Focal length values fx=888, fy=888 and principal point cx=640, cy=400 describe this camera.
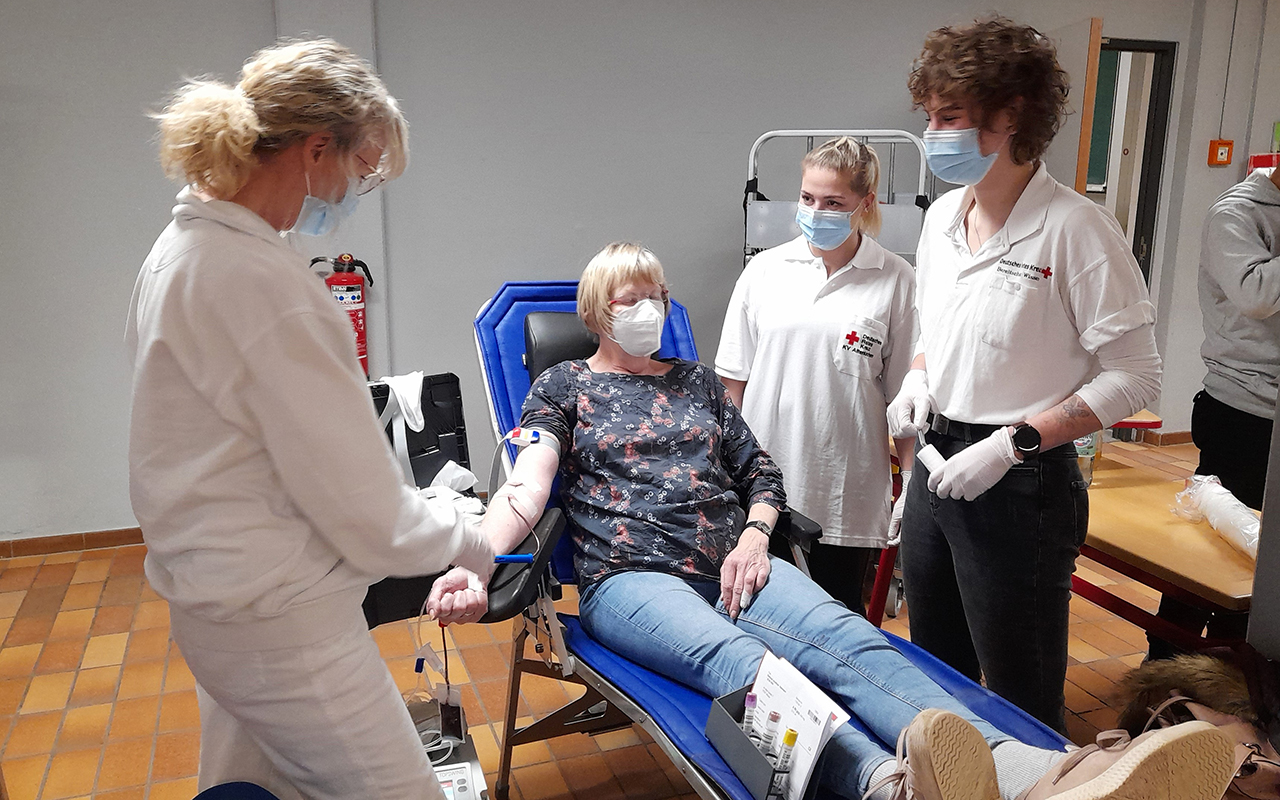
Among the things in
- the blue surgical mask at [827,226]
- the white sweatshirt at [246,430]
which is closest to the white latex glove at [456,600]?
the white sweatshirt at [246,430]

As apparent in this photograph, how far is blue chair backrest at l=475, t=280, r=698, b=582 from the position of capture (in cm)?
236

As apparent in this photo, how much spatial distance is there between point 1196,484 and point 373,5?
11.0 ft

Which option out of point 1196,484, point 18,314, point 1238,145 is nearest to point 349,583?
point 1196,484

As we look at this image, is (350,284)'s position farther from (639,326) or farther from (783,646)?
(783,646)

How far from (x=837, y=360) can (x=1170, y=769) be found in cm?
125

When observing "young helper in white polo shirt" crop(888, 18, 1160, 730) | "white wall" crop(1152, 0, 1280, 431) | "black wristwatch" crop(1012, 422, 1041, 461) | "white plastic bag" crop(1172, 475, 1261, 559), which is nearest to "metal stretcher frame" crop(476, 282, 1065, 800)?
"young helper in white polo shirt" crop(888, 18, 1160, 730)

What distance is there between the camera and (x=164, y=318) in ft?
3.42

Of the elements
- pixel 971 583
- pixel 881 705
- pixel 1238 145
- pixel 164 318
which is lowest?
pixel 881 705

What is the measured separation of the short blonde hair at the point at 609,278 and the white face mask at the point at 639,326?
0.03 metres

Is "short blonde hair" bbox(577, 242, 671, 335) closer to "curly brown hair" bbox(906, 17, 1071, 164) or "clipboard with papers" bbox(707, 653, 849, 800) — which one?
"curly brown hair" bbox(906, 17, 1071, 164)

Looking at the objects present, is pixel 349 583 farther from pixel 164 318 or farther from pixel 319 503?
pixel 164 318

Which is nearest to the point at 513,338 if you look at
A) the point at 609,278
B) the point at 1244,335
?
the point at 609,278

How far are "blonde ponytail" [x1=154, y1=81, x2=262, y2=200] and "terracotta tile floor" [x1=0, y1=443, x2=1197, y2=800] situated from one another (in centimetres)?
164

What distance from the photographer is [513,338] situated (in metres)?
2.43
